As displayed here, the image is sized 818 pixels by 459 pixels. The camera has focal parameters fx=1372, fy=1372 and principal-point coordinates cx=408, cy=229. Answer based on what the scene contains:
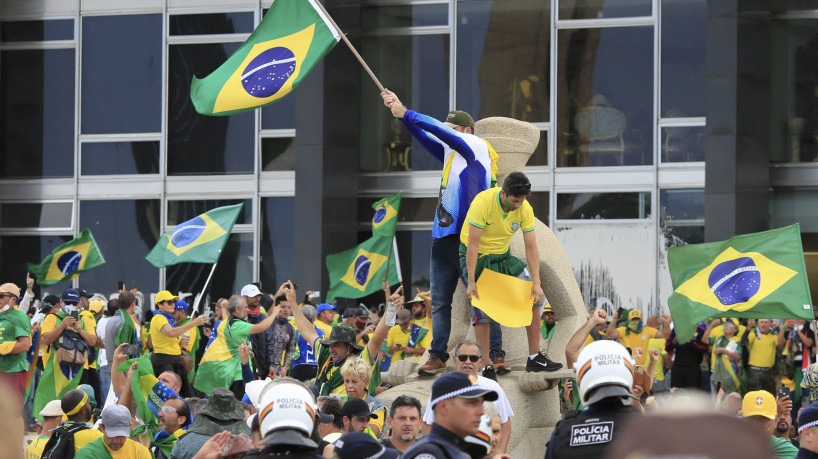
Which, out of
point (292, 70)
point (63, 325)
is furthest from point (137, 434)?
point (63, 325)

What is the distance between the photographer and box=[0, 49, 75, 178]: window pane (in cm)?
2850

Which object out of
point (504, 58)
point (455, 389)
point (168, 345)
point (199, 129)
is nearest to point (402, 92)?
point (504, 58)

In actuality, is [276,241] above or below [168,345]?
above

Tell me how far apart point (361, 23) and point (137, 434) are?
17.5m

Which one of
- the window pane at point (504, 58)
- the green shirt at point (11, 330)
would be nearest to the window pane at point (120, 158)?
the window pane at point (504, 58)

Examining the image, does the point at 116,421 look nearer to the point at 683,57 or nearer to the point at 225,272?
the point at 683,57

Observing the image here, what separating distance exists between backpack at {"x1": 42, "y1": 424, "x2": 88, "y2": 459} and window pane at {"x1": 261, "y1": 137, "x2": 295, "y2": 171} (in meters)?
18.7

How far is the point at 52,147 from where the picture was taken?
2858cm

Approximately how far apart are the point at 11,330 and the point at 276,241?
12754 millimetres

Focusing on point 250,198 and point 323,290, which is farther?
point 250,198

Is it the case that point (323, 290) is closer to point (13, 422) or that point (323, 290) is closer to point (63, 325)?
point (63, 325)

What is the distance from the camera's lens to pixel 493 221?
9.89m

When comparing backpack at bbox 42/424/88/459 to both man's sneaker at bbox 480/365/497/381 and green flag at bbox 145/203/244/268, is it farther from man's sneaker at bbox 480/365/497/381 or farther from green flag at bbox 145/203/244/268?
green flag at bbox 145/203/244/268

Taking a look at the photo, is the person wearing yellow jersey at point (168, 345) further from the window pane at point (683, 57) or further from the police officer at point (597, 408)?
the window pane at point (683, 57)
